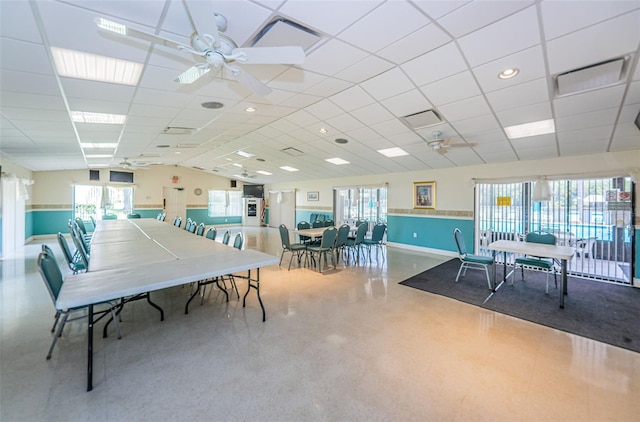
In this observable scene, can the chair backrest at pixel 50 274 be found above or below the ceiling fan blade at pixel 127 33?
below

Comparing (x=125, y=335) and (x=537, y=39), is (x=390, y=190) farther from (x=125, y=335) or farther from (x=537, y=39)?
(x=125, y=335)

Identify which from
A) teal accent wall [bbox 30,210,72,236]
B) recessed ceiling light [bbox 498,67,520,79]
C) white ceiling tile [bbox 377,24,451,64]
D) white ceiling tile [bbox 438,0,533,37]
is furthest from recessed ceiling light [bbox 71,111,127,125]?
teal accent wall [bbox 30,210,72,236]

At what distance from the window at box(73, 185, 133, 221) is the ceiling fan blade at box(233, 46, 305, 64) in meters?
10.8

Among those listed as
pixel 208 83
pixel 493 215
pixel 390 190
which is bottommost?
pixel 493 215

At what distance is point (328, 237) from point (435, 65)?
3.28 metres

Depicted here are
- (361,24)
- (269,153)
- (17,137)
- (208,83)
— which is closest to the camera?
(361,24)

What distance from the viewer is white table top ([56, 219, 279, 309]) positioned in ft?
6.32

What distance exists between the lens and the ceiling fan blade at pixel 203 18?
1.51 meters

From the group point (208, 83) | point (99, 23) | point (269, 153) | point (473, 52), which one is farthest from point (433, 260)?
point (99, 23)

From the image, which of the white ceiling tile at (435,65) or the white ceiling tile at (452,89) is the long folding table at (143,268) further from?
the white ceiling tile at (452,89)

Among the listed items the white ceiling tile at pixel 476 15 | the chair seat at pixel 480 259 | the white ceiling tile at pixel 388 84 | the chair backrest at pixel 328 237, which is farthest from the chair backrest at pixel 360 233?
the white ceiling tile at pixel 476 15

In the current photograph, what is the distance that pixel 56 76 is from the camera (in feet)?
8.21

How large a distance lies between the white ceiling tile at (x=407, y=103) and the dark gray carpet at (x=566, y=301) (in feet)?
9.34

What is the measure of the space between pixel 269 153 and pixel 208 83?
4.51 meters
